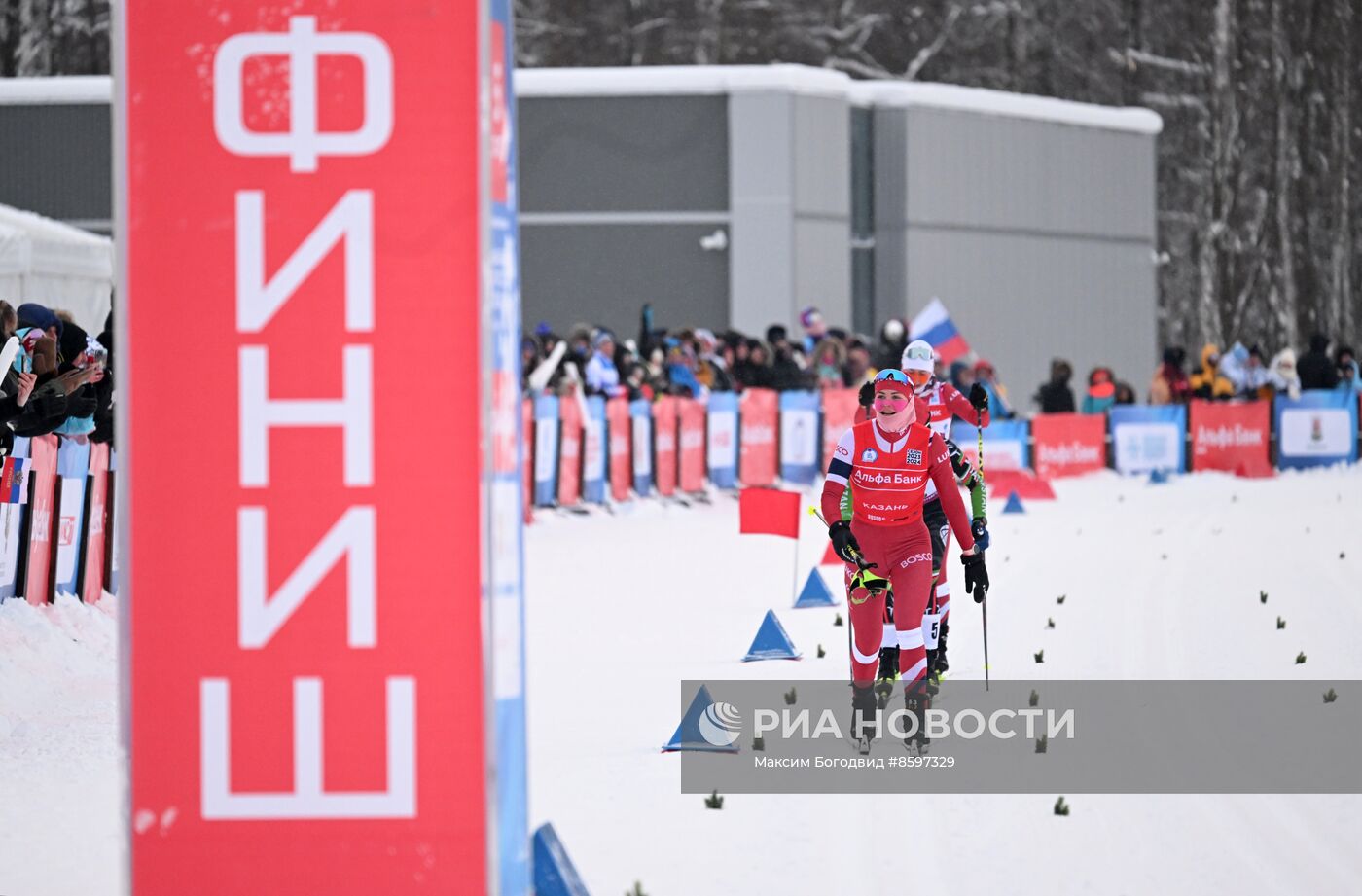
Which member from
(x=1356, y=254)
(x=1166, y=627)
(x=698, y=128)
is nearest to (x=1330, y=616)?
(x=1166, y=627)

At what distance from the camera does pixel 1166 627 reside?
1256cm

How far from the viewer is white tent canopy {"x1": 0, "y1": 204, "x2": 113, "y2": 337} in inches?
752

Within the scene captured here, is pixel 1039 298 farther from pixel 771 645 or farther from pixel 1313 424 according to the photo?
pixel 771 645

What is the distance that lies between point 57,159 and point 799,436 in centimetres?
1348

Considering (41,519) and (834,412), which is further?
(834,412)

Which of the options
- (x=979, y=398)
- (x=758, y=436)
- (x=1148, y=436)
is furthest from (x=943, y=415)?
(x=1148, y=436)

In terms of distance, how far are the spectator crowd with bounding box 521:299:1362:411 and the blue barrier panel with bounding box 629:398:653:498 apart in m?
0.25

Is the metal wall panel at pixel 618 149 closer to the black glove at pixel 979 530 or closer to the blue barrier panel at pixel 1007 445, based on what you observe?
the blue barrier panel at pixel 1007 445

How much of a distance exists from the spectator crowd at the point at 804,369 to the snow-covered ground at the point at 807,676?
1.82m

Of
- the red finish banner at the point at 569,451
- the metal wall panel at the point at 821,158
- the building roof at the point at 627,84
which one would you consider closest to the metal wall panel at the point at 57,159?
the building roof at the point at 627,84

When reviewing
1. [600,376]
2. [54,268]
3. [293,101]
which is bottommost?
[600,376]

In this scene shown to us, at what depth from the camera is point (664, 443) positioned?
22625 millimetres

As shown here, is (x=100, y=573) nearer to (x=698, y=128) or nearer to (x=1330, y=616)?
(x=1330, y=616)

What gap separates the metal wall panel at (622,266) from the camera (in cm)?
3216
